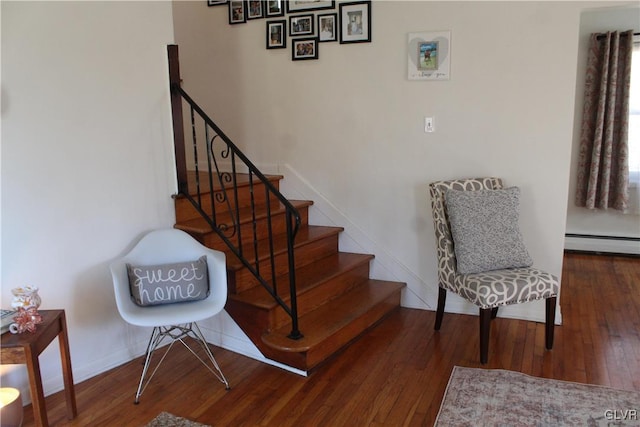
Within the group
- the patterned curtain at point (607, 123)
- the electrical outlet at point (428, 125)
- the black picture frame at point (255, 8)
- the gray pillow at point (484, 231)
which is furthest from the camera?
the patterned curtain at point (607, 123)

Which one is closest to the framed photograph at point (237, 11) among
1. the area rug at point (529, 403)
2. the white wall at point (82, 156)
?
the white wall at point (82, 156)

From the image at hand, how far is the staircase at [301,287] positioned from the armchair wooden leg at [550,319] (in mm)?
1022

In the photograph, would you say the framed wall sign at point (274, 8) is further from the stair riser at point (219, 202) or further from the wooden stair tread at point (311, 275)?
the wooden stair tread at point (311, 275)

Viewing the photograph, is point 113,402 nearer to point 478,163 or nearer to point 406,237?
point 406,237

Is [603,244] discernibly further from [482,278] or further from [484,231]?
[482,278]

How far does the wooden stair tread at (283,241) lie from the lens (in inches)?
115

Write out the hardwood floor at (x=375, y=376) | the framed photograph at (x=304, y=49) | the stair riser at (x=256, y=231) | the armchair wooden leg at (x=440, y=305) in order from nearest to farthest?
the hardwood floor at (x=375, y=376) < the stair riser at (x=256, y=231) < the armchair wooden leg at (x=440, y=305) < the framed photograph at (x=304, y=49)

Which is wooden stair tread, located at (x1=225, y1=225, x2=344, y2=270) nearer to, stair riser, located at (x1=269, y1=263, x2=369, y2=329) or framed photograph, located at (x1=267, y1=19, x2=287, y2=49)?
stair riser, located at (x1=269, y1=263, x2=369, y2=329)

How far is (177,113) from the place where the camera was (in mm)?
2949

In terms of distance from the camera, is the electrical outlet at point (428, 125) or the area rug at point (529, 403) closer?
the area rug at point (529, 403)

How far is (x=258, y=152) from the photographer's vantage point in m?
3.95

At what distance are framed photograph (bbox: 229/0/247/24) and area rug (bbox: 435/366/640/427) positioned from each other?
3.05 metres

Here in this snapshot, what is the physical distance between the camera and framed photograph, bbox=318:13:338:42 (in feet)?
11.4

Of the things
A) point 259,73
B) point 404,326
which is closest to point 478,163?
point 404,326
